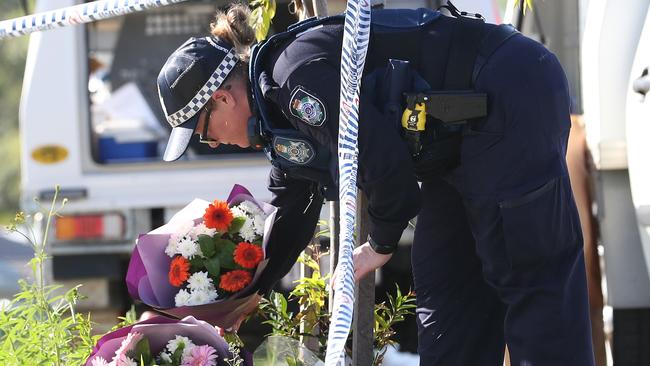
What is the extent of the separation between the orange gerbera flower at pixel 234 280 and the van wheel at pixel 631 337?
1604 mm

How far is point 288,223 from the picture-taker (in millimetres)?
3062

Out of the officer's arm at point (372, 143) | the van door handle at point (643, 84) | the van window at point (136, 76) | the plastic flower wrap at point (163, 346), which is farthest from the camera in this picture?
the van window at point (136, 76)

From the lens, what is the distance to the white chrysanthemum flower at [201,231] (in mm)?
3016

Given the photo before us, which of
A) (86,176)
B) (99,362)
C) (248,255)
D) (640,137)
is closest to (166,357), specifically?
(99,362)

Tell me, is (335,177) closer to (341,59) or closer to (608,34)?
(341,59)

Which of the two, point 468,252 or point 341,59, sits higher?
point 341,59

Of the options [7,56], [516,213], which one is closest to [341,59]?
[516,213]

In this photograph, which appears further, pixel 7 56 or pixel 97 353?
pixel 7 56

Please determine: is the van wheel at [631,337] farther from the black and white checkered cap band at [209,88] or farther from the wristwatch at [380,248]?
the black and white checkered cap band at [209,88]

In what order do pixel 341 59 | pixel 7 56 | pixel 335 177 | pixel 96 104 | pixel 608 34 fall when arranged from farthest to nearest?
pixel 7 56
pixel 96 104
pixel 608 34
pixel 335 177
pixel 341 59

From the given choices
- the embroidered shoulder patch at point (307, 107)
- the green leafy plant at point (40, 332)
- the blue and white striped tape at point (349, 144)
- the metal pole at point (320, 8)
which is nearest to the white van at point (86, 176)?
the green leafy plant at point (40, 332)

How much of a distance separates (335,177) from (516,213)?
0.42 m

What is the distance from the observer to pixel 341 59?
8.00 feet

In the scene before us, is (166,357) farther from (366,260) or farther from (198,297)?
(366,260)
